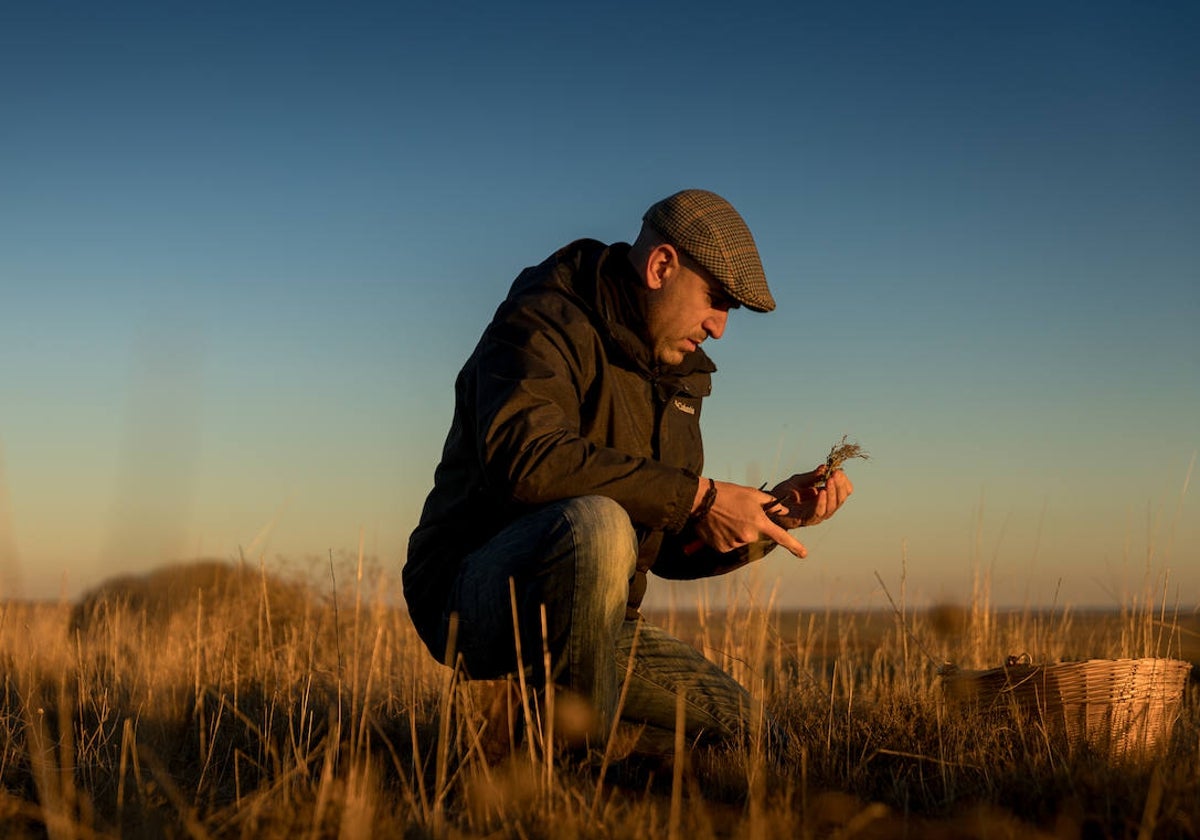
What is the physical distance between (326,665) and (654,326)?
13.8 feet

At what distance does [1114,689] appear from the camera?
13.1 ft

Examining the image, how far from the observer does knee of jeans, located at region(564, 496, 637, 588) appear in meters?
3.07

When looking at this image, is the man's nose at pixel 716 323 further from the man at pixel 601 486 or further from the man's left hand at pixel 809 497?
the man's left hand at pixel 809 497

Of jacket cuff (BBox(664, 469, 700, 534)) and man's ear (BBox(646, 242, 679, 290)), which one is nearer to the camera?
jacket cuff (BBox(664, 469, 700, 534))

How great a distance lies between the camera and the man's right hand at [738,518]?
11.1 ft

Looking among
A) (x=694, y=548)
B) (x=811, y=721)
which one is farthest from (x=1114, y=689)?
(x=694, y=548)

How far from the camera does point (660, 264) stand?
144 inches

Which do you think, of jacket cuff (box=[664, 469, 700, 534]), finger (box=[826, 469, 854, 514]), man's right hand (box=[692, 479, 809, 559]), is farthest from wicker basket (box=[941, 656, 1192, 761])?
jacket cuff (box=[664, 469, 700, 534])

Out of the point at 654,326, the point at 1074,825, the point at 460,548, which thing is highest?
the point at 654,326

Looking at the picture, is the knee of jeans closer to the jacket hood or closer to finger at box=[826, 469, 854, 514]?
the jacket hood

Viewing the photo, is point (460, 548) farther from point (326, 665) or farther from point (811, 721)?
point (326, 665)

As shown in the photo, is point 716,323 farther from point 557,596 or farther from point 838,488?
point 557,596

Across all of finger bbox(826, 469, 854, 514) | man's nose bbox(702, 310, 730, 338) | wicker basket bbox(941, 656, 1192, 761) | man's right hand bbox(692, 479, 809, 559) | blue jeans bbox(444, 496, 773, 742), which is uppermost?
man's nose bbox(702, 310, 730, 338)

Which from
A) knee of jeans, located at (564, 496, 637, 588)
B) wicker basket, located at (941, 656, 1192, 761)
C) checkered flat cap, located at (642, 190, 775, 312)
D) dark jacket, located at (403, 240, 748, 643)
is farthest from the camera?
wicker basket, located at (941, 656, 1192, 761)
